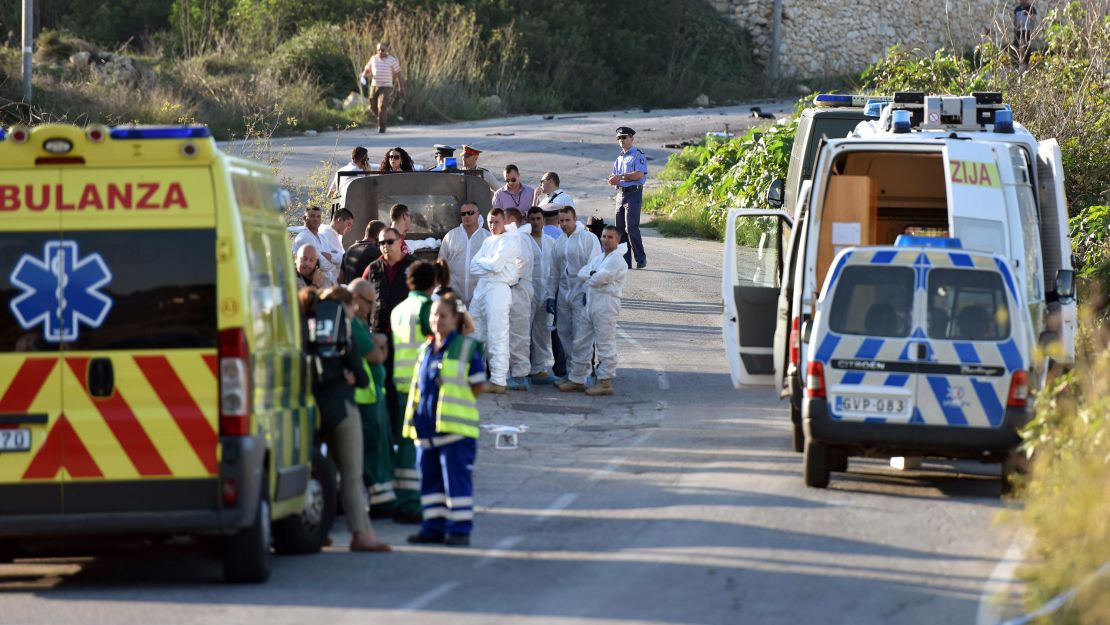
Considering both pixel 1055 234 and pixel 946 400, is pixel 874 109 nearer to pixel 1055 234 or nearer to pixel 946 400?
pixel 1055 234

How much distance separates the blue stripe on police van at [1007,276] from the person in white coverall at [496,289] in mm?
5911

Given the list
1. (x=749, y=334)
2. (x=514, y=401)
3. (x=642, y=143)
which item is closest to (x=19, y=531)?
(x=749, y=334)

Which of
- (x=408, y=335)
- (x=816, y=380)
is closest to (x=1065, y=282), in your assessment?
(x=816, y=380)

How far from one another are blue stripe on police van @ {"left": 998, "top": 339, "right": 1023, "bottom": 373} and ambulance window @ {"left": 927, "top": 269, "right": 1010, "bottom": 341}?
0.22 ft

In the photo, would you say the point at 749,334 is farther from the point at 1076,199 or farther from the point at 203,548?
Result: the point at 1076,199

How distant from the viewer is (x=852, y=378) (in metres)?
12.4

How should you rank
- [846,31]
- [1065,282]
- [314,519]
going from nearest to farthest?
[314,519] → [1065,282] → [846,31]

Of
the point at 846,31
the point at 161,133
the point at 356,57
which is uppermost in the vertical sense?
the point at 846,31

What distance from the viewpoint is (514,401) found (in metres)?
17.4

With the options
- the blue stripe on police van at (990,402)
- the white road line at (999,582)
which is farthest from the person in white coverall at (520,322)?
the white road line at (999,582)

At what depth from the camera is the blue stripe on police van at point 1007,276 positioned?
12.5 metres

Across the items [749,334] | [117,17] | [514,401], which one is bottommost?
[514,401]

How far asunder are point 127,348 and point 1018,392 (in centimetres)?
645

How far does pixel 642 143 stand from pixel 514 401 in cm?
1988
